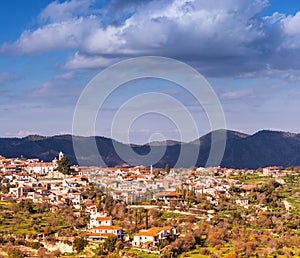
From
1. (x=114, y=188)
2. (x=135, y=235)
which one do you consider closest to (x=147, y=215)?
(x=135, y=235)

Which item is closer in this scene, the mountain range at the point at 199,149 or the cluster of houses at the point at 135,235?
the cluster of houses at the point at 135,235

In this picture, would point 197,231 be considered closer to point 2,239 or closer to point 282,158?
point 2,239

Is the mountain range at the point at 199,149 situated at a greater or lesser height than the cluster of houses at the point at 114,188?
greater

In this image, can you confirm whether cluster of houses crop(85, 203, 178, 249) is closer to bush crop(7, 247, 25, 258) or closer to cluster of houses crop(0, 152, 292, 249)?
cluster of houses crop(0, 152, 292, 249)

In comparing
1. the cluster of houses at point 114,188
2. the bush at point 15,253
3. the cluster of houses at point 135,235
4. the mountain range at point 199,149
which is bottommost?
the bush at point 15,253

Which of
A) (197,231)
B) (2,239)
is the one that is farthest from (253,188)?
(2,239)

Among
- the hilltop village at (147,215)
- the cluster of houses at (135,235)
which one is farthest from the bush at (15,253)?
the cluster of houses at (135,235)

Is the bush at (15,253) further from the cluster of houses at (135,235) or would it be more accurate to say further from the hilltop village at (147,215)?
the cluster of houses at (135,235)
